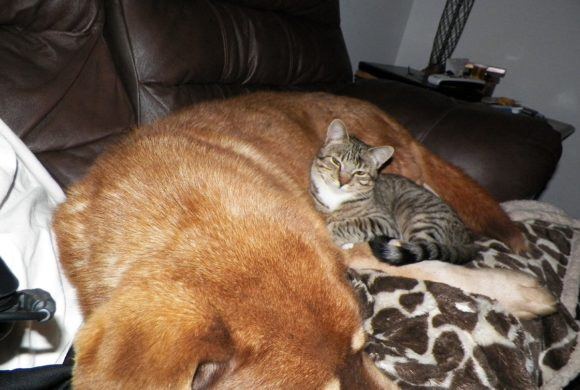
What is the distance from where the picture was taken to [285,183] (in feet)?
4.89

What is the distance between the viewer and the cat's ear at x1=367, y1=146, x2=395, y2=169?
85.4 inches

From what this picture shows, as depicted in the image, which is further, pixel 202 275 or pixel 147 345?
pixel 202 275

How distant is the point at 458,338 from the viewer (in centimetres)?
133

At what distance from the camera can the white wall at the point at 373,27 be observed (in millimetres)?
4156

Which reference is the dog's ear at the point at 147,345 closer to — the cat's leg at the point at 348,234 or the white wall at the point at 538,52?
the cat's leg at the point at 348,234

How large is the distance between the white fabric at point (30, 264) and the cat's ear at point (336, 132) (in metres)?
1.45

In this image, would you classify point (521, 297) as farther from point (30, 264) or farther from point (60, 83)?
point (60, 83)

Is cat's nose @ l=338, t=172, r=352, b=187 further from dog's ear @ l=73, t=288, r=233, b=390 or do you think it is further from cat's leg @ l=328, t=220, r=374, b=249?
dog's ear @ l=73, t=288, r=233, b=390

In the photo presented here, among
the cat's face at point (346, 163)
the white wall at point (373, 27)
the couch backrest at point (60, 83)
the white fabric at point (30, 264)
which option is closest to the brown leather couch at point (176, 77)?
the couch backrest at point (60, 83)

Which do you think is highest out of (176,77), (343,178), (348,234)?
(176,77)

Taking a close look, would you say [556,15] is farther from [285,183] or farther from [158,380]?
[158,380]

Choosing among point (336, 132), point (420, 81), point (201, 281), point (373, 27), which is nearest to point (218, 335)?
point (201, 281)

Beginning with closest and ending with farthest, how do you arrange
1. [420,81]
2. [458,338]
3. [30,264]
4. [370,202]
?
1. [30,264]
2. [458,338]
3. [370,202]
4. [420,81]

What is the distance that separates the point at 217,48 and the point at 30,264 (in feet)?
5.06
